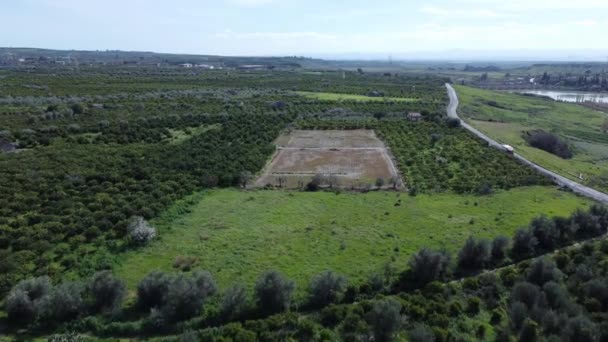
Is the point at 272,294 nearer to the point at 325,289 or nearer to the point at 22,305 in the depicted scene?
the point at 325,289

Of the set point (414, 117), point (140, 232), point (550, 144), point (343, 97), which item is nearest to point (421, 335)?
point (140, 232)

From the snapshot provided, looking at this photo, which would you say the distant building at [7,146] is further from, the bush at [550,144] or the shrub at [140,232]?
the bush at [550,144]

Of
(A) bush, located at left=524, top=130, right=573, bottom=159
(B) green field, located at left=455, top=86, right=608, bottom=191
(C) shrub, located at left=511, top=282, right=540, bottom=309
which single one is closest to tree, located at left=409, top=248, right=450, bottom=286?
(C) shrub, located at left=511, top=282, right=540, bottom=309

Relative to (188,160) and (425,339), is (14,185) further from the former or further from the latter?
(425,339)

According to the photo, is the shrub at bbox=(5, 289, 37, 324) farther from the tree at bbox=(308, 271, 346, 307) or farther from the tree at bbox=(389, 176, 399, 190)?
the tree at bbox=(389, 176, 399, 190)

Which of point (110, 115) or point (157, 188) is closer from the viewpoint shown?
point (157, 188)

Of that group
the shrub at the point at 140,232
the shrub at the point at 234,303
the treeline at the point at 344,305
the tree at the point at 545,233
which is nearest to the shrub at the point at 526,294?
the treeline at the point at 344,305

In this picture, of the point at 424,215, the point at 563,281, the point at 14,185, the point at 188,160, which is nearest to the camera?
the point at 563,281

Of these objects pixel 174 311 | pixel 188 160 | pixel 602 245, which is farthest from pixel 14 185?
pixel 602 245
